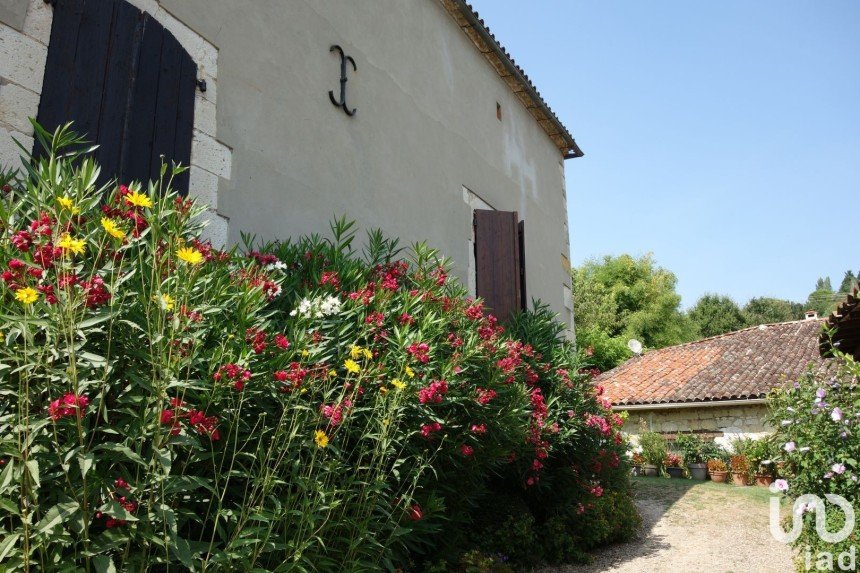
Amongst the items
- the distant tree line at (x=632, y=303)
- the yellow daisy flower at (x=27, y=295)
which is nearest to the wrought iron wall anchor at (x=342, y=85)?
the yellow daisy flower at (x=27, y=295)

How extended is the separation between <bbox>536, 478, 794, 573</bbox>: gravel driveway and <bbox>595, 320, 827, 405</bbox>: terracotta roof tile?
15.0ft

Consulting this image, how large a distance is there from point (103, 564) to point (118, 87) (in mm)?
2926

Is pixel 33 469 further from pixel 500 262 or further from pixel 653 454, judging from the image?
pixel 653 454

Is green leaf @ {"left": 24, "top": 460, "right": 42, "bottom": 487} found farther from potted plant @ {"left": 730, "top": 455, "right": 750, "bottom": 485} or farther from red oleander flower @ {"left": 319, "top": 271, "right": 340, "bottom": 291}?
potted plant @ {"left": 730, "top": 455, "right": 750, "bottom": 485}

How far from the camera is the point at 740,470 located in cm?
1196

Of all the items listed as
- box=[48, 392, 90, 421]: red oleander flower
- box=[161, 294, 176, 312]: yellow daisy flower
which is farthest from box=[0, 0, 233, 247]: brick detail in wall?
box=[48, 392, 90, 421]: red oleander flower

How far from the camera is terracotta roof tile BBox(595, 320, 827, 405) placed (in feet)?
46.2

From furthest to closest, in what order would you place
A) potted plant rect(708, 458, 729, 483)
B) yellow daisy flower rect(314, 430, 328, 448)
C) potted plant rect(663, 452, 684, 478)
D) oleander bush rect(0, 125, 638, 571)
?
potted plant rect(663, 452, 684, 478)
potted plant rect(708, 458, 729, 483)
yellow daisy flower rect(314, 430, 328, 448)
oleander bush rect(0, 125, 638, 571)

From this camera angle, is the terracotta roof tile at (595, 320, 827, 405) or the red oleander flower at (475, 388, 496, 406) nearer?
the red oleander flower at (475, 388, 496, 406)

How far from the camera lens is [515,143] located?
359 inches

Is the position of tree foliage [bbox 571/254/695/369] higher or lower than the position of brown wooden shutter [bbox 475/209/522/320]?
higher


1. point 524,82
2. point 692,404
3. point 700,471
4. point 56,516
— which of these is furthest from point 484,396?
point 692,404

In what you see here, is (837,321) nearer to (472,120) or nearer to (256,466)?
(472,120)

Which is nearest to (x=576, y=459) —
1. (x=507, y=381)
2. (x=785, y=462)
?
(x=785, y=462)
